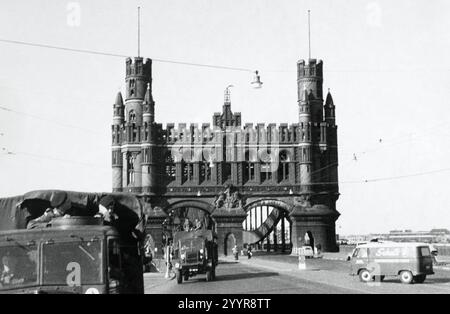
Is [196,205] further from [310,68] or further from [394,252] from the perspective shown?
[394,252]

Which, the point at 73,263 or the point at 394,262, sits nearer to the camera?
the point at 73,263

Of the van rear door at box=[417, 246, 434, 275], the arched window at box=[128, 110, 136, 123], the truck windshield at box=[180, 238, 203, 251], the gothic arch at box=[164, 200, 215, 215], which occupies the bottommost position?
the van rear door at box=[417, 246, 434, 275]

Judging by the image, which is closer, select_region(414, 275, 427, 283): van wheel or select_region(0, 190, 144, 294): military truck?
select_region(0, 190, 144, 294): military truck

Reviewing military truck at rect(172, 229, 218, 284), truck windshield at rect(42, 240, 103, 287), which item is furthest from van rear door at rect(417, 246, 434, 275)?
truck windshield at rect(42, 240, 103, 287)

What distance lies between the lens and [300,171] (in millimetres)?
77062

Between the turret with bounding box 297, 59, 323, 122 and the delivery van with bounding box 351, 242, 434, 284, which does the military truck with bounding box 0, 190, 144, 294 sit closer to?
the delivery van with bounding box 351, 242, 434, 284

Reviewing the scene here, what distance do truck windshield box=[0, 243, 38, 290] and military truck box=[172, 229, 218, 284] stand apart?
20547 millimetres

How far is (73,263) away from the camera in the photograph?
10.1m

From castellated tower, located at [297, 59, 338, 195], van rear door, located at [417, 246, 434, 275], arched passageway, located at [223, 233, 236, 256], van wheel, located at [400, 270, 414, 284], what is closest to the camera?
van rear door, located at [417, 246, 434, 275]

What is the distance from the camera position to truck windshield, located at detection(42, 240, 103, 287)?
32.9ft

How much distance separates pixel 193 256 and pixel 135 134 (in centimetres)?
4768

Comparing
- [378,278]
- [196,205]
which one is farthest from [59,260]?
[196,205]
